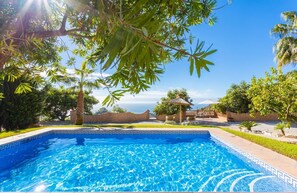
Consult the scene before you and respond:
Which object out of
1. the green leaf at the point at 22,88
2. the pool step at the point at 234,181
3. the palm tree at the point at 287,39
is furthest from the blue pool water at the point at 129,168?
the palm tree at the point at 287,39

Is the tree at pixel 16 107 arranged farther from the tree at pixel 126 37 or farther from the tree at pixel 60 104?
the tree at pixel 126 37

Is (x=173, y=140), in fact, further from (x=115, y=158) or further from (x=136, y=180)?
(x=136, y=180)

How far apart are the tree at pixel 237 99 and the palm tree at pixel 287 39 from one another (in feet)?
23.4

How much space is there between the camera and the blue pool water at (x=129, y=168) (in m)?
6.01

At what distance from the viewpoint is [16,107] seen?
1484 cm

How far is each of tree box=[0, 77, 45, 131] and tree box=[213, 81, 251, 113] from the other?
2229 centimetres

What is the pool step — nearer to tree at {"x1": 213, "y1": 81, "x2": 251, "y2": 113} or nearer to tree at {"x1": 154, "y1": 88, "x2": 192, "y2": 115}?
tree at {"x1": 154, "y1": 88, "x2": 192, "y2": 115}

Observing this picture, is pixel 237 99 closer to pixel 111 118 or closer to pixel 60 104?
pixel 111 118

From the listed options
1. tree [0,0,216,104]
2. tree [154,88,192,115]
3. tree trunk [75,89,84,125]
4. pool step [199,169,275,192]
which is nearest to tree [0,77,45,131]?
tree trunk [75,89,84,125]

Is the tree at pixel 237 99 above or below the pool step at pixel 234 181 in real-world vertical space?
above

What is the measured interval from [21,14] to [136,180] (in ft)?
19.0

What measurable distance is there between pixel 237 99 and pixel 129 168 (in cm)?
2183

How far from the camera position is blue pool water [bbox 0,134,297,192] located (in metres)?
6.01

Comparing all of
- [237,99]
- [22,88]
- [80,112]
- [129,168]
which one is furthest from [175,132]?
[237,99]
